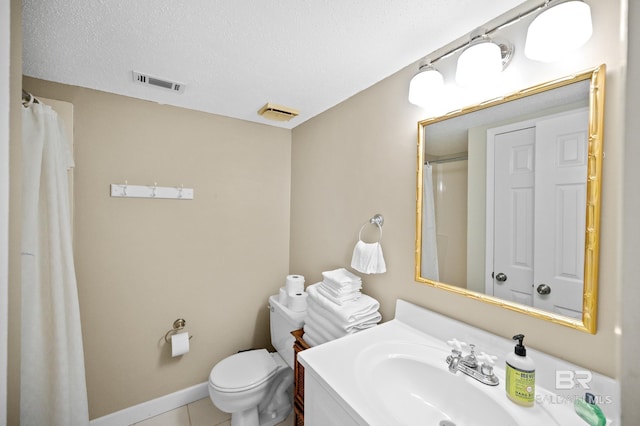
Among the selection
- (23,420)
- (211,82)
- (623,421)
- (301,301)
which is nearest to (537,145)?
(623,421)

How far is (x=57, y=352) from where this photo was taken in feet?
4.10

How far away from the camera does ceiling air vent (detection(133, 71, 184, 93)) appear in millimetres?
1509

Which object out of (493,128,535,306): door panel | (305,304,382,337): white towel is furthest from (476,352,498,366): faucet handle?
(305,304,382,337): white towel

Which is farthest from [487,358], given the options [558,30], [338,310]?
[558,30]

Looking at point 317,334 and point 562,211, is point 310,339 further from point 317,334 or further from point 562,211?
point 562,211

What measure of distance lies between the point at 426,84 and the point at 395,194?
530 mm

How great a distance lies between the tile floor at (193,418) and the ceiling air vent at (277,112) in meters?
2.08

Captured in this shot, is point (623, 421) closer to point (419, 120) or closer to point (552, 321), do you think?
point (552, 321)

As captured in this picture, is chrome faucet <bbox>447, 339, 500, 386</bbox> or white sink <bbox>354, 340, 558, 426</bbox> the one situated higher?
chrome faucet <bbox>447, 339, 500, 386</bbox>

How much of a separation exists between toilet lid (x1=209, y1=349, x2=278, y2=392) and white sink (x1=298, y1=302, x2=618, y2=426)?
67cm

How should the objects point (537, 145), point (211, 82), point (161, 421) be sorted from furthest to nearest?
1. point (161, 421)
2. point (211, 82)
3. point (537, 145)

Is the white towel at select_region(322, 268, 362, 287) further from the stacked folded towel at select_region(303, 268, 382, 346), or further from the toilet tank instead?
the toilet tank

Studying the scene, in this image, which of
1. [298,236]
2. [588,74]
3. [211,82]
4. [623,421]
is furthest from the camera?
[298,236]

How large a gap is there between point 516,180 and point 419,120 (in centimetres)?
53
